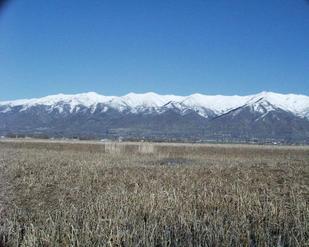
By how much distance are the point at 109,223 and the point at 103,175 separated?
9945mm

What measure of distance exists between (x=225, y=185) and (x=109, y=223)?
7.55 metres

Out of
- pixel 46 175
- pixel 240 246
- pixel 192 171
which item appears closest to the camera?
pixel 240 246

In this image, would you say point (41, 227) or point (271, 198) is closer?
point (41, 227)

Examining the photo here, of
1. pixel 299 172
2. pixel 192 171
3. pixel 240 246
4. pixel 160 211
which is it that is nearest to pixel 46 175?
pixel 192 171

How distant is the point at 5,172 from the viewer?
20.3m

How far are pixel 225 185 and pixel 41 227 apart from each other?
321 inches

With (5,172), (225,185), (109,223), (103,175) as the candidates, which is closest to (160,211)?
(109,223)

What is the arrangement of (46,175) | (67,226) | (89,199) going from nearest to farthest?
(67,226) < (89,199) < (46,175)

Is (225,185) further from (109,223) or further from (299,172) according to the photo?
(109,223)

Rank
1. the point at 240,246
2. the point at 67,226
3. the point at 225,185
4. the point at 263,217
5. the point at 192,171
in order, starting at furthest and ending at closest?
the point at 192,171, the point at 225,185, the point at 263,217, the point at 67,226, the point at 240,246

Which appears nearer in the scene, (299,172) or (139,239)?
(139,239)

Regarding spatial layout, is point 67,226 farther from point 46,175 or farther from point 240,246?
point 46,175

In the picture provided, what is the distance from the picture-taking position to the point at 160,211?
11.6 metres

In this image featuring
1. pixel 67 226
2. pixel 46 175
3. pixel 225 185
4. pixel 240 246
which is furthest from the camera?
pixel 46 175
